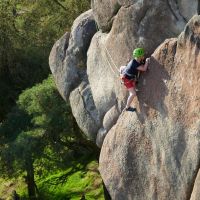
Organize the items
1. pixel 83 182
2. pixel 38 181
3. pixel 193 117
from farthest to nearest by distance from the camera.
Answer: pixel 38 181, pixel 83 182, pixel 193 117

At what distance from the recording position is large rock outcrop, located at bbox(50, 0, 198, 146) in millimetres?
16812

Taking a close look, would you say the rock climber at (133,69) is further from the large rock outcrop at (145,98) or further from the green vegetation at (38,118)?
the green vegetation at (38,118)

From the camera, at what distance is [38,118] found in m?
26.5

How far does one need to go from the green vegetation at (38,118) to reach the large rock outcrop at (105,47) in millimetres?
5660

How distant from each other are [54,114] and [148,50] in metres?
10.3

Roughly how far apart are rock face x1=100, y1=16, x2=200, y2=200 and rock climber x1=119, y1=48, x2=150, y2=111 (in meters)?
0.26

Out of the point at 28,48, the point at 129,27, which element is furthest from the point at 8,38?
the point at 129,27

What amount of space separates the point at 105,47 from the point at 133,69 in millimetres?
2390

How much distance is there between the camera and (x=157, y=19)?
16812 millimetres

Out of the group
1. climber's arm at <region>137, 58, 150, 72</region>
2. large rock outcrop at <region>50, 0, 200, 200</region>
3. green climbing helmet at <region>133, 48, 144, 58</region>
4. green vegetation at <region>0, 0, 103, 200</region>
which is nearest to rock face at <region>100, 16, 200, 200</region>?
large rock outcrop at <region>50, 0, 200, 200</region>

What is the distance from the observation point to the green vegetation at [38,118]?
2680cm

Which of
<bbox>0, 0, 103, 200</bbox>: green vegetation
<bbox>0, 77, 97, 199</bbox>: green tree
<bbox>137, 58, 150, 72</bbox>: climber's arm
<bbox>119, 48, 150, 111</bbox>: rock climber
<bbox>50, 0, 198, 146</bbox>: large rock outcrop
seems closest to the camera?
<bbox>119, 48, 150, 111</bbox>: rock climber

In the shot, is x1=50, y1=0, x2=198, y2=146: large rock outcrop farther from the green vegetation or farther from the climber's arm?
the green vegetation

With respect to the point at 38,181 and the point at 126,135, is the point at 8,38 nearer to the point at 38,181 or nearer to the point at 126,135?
the point at 38,181
